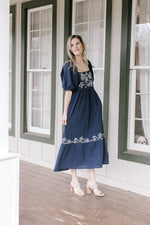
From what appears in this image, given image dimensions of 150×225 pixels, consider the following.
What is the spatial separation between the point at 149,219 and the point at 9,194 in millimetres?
1501

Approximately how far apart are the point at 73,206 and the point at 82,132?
93 cm

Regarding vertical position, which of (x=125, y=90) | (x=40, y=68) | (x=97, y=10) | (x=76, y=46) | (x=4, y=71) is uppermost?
(x=97, y=10)

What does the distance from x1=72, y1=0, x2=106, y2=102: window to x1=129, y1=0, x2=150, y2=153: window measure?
528 millimetres

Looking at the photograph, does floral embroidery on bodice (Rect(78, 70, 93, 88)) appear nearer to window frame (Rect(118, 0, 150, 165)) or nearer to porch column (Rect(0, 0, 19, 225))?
window frame (Rect(118, 0, 150, 165))

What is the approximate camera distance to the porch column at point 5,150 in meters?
2.12

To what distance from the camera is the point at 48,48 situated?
507 cm

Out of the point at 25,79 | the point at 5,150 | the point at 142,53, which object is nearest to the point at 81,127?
the point at 142,53

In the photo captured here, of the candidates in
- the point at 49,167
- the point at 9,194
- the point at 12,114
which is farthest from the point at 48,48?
the point at 9,194

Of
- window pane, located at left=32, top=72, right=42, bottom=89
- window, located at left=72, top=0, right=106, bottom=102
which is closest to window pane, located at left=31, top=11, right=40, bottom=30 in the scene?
window pane, located at left=32, top=72, right=42, bottom=89

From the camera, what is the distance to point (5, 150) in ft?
7.09

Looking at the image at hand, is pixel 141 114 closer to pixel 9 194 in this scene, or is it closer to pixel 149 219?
pixel 149 219

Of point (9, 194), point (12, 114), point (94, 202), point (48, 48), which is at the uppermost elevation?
point (48, 48)

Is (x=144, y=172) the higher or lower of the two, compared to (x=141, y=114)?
lower

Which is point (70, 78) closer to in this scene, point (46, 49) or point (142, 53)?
point (142, 53)
